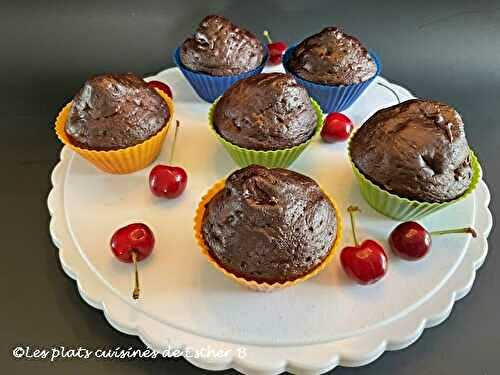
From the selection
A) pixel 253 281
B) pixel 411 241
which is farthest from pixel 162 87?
pixel 411 241

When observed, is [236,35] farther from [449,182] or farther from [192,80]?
[449,182]

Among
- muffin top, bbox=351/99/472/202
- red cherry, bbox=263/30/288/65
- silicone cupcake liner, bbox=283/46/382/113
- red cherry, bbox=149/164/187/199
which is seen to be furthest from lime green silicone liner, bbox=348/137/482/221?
red cherry, bbox=263/30/288/65

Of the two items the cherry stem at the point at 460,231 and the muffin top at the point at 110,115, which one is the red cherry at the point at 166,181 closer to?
the muffin top at the point at 110,115

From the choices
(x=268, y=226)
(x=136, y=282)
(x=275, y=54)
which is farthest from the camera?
(x=275, y=54)

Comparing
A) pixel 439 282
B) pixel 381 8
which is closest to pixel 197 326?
pixel 439 282

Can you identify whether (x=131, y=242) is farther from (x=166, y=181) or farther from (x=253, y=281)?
(x=253, y=281)

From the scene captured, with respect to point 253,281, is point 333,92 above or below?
above

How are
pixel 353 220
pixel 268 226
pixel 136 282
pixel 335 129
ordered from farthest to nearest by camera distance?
1. pixel 335 129
2. pixel 353 220
3. pixel 136 282
4. pixel 268 226

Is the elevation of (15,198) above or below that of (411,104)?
below
